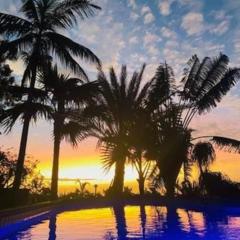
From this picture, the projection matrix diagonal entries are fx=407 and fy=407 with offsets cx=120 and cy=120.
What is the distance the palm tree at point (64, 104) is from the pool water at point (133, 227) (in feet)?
17.5

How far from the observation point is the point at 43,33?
17.4 metres

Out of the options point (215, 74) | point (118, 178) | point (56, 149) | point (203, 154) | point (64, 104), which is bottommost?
point (118, 178)

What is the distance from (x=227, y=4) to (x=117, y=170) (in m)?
10.9

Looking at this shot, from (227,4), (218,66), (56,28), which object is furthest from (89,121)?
(227,4)

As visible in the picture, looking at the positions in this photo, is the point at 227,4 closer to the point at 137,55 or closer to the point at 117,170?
the point at 137,55

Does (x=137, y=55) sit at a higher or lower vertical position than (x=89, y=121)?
higher

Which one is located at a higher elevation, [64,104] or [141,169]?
[64,104]

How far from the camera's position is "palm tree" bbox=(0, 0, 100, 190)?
16.6 m

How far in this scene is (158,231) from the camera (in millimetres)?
11312

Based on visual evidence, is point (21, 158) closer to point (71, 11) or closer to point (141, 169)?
point (71, 11)

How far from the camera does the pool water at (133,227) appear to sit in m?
10.5

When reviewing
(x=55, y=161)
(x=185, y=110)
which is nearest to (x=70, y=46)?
(x=55, y=161)

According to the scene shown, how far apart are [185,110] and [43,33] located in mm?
8376

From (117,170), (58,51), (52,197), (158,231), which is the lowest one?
(158,231)
